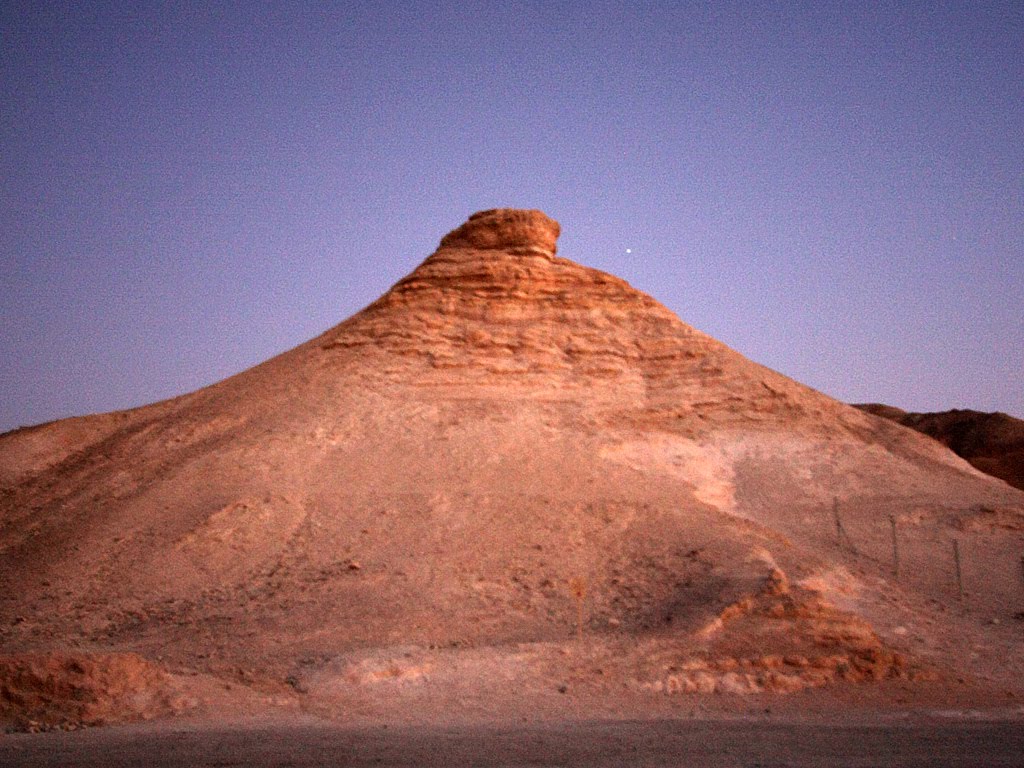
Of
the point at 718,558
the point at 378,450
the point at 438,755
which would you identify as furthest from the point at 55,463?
the point at 438,755

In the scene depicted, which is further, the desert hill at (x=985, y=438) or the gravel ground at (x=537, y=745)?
the desert hill at (x=985, y=438)

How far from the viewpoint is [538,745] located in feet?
25.2

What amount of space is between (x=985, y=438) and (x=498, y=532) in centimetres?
4114

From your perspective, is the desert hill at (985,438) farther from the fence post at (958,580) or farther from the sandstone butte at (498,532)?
the fence post at (958,580)

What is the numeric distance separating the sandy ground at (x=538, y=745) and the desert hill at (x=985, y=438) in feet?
125

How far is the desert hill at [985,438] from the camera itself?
1737 inches

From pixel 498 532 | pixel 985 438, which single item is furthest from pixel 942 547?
pixel 985 438

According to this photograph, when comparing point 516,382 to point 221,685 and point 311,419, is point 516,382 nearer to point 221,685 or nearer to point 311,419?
point 311,419

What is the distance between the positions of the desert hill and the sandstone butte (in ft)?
82.6

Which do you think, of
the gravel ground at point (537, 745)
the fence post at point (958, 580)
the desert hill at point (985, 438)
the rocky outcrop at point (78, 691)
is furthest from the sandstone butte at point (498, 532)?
the desert hill at point (985, 438)

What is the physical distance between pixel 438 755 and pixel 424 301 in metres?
17.8

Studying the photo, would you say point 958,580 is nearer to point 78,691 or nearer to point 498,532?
point 498,532

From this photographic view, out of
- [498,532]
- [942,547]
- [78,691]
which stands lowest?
[78,691]

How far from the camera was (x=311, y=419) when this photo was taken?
2016 cm
